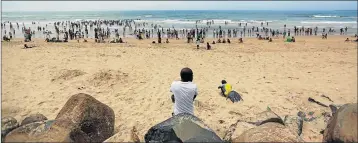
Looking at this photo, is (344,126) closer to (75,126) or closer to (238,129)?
(238,129)

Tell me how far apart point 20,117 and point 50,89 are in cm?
264

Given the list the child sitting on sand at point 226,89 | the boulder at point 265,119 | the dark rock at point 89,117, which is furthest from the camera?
the child sitting on sand at point 226,89

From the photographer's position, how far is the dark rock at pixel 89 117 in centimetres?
589

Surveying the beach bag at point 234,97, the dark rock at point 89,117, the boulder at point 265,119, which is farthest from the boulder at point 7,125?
the beach bag at point 234,97

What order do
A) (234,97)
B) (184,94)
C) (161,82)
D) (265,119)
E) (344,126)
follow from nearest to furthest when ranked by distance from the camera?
(344,126)
(184,94)
(265,119)
(234,97)
(161,82)

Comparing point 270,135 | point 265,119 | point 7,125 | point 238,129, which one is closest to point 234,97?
point 265,119

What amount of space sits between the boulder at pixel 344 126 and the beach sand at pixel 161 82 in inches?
43.6

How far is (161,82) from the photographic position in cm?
1215

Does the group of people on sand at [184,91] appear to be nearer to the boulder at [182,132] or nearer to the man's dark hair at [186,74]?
the man's dark hair at [186,74]

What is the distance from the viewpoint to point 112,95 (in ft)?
34.7

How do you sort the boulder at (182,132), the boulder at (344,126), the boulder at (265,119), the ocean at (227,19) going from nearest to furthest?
1. the boulder at (182,132)
2. the boulder at (344,126)
3. the boulder at (265,119)
4. the ocean at (227,19)

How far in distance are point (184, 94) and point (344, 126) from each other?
280 cm

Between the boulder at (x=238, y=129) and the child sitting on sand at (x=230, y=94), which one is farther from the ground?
the child sitting on sand at (x=230, y=94)

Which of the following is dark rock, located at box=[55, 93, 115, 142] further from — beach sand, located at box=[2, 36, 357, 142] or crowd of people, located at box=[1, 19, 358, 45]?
crowd of people, located at box=[1, 19, 358, 45]
